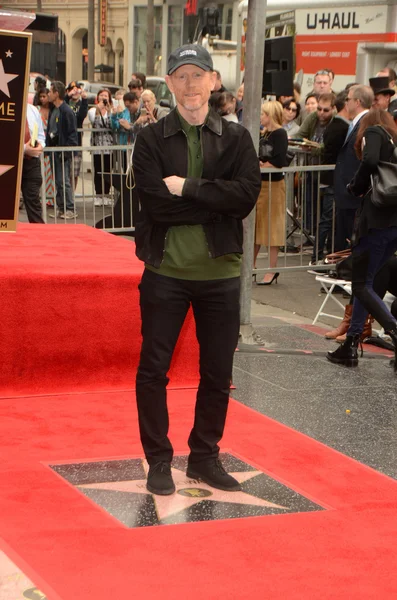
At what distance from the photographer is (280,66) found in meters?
13.4

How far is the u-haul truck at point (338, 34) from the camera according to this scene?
58.7 feet

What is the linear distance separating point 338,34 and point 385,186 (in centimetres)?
1211

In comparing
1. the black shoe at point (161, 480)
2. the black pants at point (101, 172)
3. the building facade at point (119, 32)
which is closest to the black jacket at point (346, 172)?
the black pants at point (101, 172)

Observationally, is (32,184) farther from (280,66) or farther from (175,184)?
(175,184)

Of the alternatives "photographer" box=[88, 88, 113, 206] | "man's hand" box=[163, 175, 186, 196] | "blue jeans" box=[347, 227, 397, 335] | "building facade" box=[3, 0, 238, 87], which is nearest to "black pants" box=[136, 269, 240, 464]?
"man's hand" box=[163, 175, 186, 196]

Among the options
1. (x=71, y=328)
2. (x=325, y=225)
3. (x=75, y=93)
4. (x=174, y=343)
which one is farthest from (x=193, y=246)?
(x=75, y=93)

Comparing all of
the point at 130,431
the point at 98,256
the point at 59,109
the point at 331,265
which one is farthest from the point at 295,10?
the point at 130,431

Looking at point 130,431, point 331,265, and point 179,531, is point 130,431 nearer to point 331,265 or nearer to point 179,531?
point 179,531

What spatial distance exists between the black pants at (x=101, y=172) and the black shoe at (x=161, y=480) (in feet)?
29.3

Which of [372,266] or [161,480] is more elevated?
[372,266]

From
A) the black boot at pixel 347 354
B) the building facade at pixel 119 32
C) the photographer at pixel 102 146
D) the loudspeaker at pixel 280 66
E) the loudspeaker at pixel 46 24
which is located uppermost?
the building facade at pixel 119 32

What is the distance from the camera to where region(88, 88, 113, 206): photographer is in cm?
1373

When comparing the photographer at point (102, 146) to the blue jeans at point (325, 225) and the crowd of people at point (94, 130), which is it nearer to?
the crowd of people at point (94, 130)

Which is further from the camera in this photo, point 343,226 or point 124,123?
point 124,123
